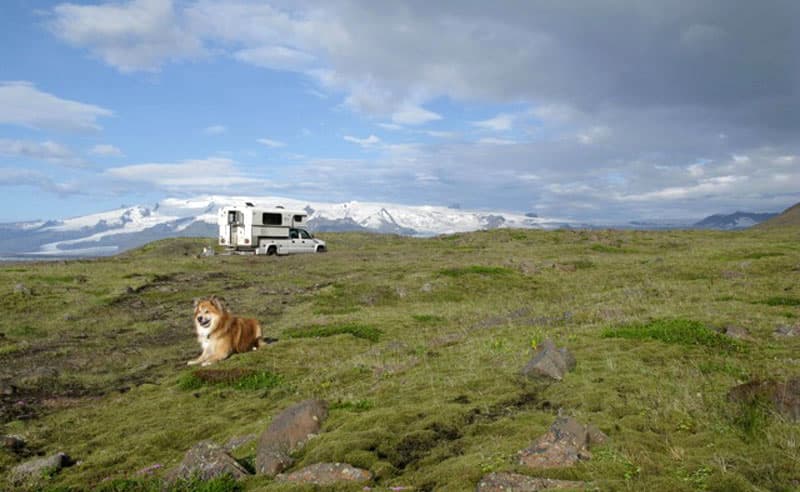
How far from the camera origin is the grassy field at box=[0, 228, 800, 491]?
23.6 feet

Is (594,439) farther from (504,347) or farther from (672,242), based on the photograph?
(672,242)

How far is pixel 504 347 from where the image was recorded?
14.7 metres

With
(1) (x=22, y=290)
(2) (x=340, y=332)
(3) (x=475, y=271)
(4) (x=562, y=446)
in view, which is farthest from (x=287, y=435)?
(3) (x=475, y=271)

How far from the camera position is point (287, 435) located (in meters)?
8.74

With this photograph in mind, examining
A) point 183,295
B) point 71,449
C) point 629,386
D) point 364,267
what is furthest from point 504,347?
point 364,267

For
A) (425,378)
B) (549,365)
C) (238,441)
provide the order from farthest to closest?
(425,378), (549,365), (238,441)

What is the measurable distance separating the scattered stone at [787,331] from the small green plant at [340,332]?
13.5 meters

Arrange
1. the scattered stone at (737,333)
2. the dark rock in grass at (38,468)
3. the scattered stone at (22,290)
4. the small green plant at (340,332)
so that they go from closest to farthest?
the dark rock in grass at (38,468), the scattered stone at (737,333), the small green plant at (340,332), the scattered stone at (22,290)

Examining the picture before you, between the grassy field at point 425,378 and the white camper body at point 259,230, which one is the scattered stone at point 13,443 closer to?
the grassy field at point 425,378

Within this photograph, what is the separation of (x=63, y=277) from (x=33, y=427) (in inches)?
1107

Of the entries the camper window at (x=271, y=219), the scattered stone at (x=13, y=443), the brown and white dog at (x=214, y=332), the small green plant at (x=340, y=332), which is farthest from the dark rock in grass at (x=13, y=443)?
the camper window at (x=271, y=219)

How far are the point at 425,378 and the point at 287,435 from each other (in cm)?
427

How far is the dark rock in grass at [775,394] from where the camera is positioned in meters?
7.41

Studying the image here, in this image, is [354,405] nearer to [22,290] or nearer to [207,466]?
[207,466]
